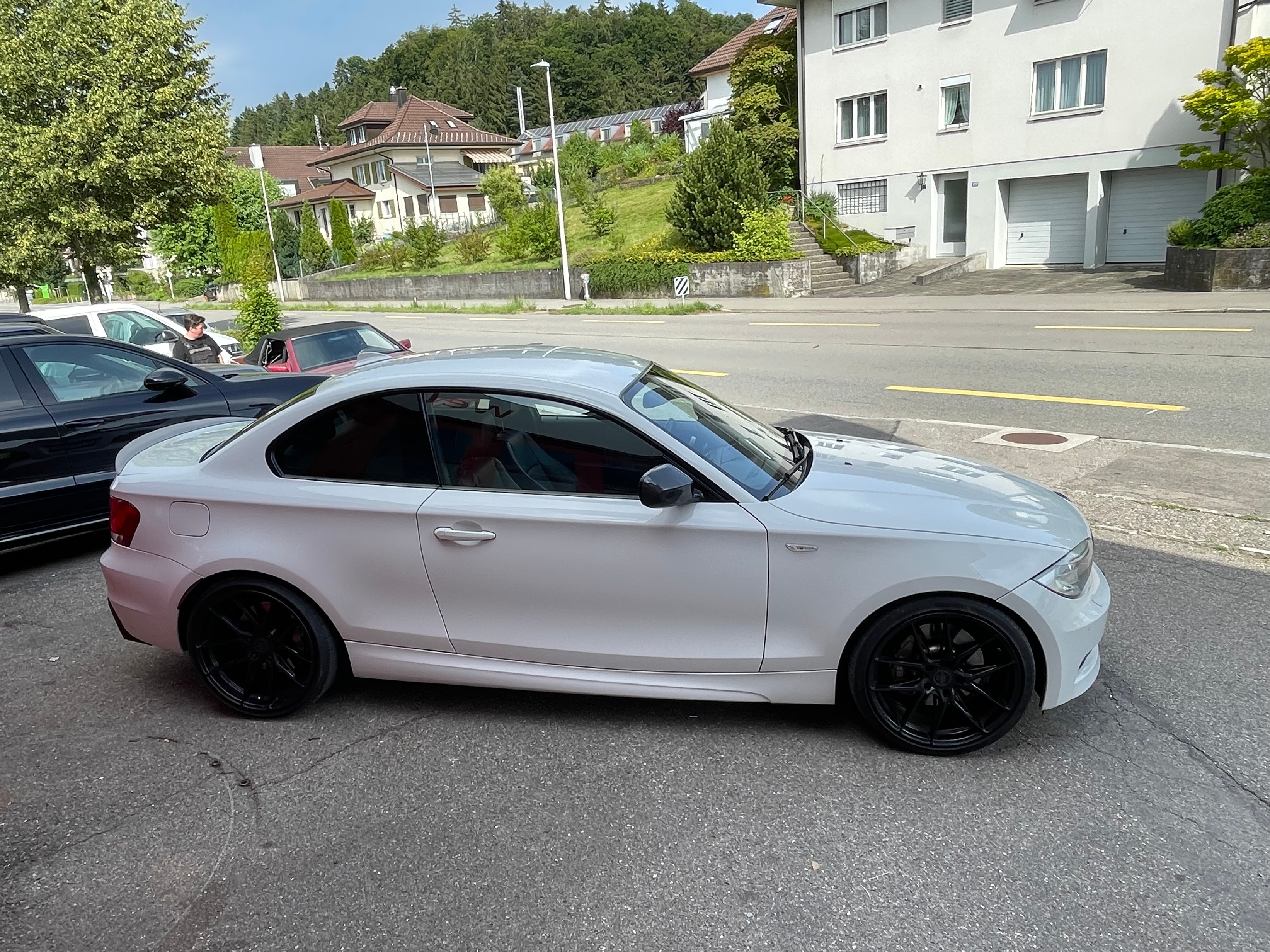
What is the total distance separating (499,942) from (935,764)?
70.5 inches

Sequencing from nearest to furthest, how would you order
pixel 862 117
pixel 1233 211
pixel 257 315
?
pixel 257 315, pixel 1233 211, pixel 862 117

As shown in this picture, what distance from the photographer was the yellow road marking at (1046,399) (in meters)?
9.94

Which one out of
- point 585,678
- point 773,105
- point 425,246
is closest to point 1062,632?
point 585,678

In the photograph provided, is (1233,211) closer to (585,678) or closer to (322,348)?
(322,348)

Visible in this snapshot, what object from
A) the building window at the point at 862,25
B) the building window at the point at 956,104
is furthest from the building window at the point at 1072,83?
the building window at the point at 862,25

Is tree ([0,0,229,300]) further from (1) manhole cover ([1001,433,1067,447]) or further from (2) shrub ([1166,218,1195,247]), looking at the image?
(2) shrub ([1166,218,1195,247])

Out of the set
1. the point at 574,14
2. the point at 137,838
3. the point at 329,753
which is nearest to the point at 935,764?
the point at 329,753

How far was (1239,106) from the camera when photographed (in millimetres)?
21859

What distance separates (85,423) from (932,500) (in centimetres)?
600

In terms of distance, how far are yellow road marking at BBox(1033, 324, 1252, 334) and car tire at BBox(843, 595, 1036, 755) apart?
13.6m

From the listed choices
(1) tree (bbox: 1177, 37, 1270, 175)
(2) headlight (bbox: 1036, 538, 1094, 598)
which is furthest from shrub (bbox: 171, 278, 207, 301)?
(2) headlight (bbox: 1036, 538, 1094, 598)

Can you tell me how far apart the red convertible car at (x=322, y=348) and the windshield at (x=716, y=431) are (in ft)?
24.6

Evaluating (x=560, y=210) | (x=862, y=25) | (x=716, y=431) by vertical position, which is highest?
(x=862, y=25)

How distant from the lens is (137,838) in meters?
3.46
